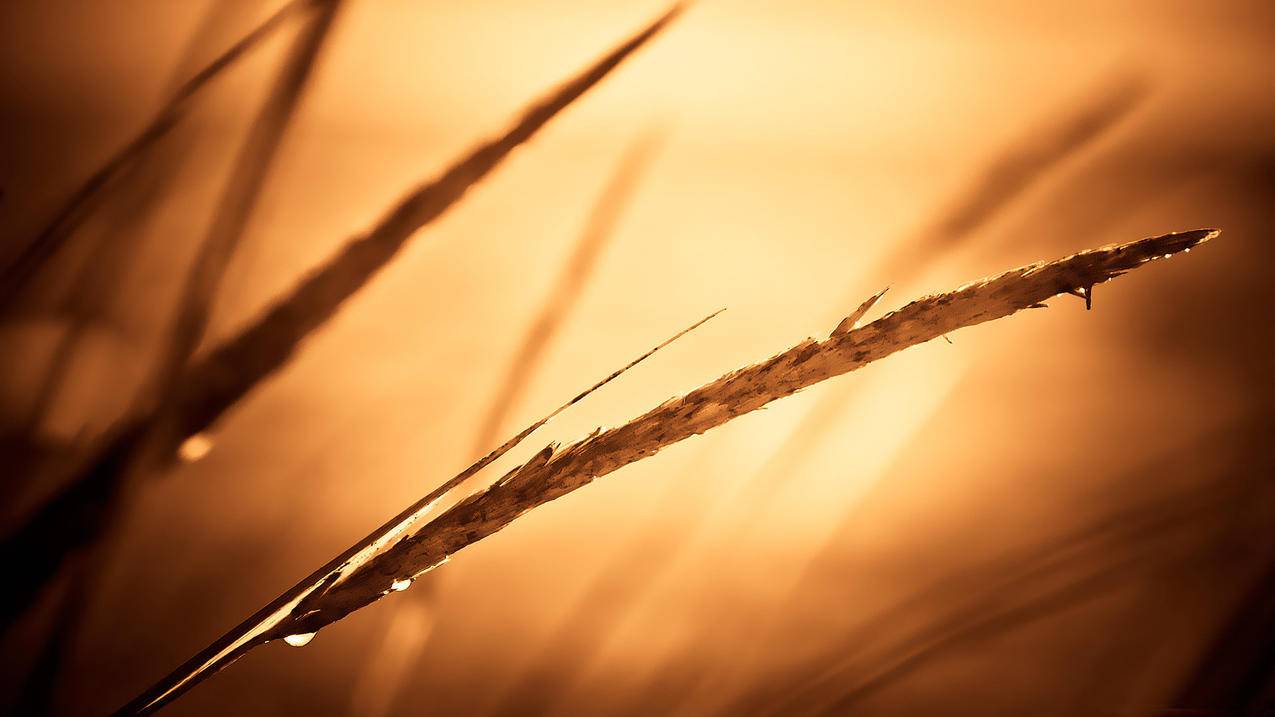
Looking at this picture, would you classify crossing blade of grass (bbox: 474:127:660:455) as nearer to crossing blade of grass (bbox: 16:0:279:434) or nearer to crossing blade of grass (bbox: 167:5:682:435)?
crossing blade of grass (bbox: 167:5:682:435)

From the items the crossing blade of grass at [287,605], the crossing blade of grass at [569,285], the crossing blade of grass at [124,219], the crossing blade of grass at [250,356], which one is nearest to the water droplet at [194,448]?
the crossing blade of grass at [250,356]

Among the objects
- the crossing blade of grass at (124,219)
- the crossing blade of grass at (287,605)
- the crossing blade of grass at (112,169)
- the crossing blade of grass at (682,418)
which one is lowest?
the crossing blade of grass at (682,418)

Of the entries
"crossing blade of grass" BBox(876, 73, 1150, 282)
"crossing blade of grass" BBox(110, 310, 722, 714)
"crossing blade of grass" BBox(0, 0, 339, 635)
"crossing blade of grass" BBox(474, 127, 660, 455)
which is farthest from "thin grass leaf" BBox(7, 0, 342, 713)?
"crossing blade of grass" BBox(876, 73, 1150, 282)

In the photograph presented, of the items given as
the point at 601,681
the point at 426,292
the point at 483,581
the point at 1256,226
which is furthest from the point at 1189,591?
the point at 426,292

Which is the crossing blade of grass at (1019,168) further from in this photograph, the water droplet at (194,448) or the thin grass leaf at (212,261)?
the water droplet at (194,448)

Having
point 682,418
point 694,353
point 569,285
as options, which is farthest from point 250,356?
point 682,418

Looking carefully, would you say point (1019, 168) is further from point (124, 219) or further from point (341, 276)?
point (124, 219)
